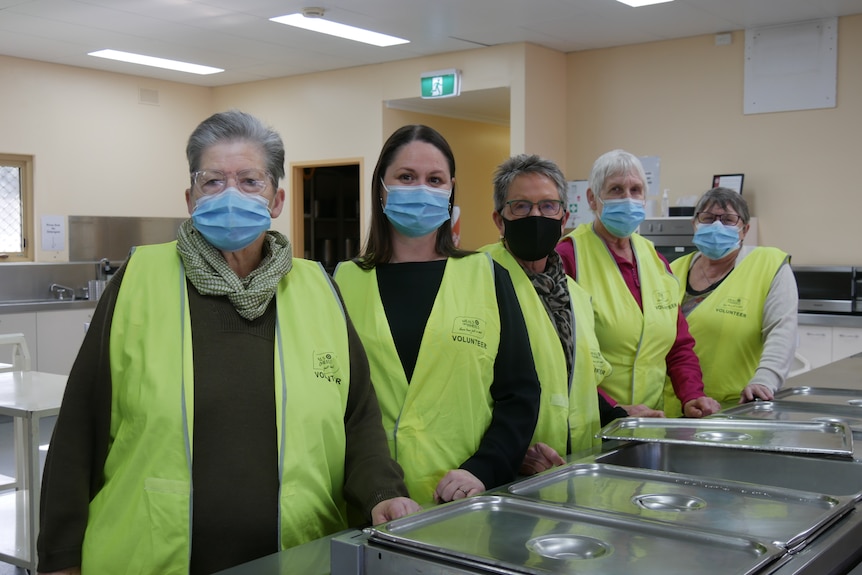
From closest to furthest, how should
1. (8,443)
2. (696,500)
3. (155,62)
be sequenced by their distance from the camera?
(696,500)
(8,443)
(155,62)

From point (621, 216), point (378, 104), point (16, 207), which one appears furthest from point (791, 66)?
point (16, 207)

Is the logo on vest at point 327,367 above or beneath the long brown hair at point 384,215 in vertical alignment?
beneath

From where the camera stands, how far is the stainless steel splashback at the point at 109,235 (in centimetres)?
876

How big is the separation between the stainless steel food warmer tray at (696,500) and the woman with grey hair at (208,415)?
0.30 metres

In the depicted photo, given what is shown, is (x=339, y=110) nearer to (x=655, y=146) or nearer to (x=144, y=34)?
(x=144, y=34)

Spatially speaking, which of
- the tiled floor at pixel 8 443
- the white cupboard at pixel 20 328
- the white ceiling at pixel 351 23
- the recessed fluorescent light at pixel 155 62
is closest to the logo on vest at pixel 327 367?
the tiled floor at pixel 8 443

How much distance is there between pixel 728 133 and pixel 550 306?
5358 mm

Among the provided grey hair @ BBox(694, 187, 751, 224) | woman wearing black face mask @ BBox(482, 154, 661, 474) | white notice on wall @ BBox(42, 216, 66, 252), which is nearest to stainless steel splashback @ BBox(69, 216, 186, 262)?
white notice on wall @ BBox(42, 216, 66, 252)

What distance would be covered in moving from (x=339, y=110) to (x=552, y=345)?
7075 millimetres

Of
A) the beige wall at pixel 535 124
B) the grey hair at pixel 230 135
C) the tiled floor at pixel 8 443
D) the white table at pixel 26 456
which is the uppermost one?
the beige wall at pixel 535 124

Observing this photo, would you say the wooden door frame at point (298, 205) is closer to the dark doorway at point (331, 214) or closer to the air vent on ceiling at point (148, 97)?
the dark doorway at point (331, 214)

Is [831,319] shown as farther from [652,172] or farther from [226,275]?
[226,275]

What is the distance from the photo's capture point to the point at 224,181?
1.72 meters

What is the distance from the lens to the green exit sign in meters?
7.83
